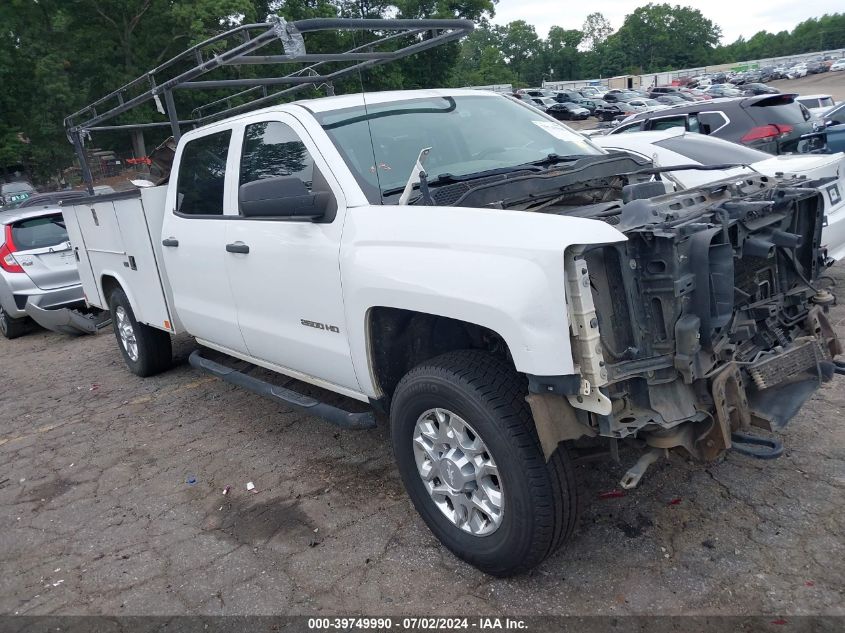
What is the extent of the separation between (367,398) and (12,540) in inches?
87.1

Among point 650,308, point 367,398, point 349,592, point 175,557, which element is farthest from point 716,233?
point 175,557

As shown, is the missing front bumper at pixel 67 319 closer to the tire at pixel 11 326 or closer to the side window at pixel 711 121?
the tire at pixel 11 326

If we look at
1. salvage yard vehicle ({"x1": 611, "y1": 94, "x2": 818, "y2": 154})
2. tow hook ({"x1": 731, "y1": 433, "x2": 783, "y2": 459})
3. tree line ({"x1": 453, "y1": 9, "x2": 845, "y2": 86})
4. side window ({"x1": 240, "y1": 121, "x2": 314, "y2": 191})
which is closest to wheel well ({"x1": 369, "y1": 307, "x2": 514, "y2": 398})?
side window ({"x1": 240, "y1": 121, "x2": 314, "y2": 191})

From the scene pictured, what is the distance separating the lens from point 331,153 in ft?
12.0

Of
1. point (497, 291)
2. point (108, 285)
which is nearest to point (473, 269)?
point (497, 291)

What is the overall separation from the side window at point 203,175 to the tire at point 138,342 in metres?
1.63

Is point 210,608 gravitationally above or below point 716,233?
below

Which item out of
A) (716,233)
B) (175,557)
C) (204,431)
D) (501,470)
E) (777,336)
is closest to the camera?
(716,233)

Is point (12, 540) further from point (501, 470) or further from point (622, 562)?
point (622, 562)

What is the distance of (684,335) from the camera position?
2518 mm

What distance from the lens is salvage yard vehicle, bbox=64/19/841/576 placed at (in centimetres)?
256

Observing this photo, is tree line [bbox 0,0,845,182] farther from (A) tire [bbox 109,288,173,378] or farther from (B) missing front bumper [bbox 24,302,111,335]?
(A) tire [bbox 109,288,173,378]

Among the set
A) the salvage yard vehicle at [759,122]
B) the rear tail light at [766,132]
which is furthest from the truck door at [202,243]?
the rear tail light at [766,132]

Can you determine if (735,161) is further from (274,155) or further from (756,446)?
(274,155)
